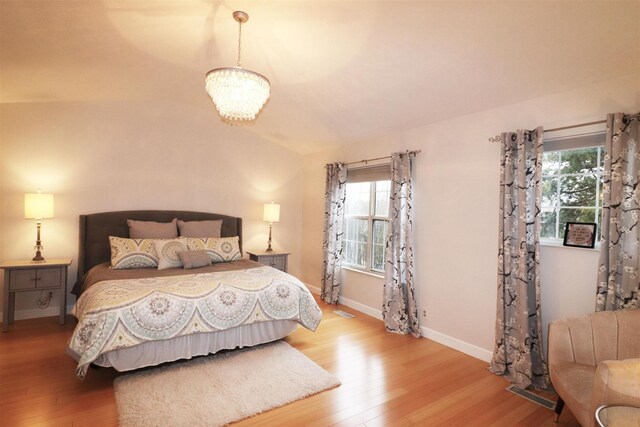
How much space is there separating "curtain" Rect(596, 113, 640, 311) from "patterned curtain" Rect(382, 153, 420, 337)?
1.68 m

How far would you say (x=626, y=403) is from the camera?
1456 mm

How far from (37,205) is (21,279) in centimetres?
78

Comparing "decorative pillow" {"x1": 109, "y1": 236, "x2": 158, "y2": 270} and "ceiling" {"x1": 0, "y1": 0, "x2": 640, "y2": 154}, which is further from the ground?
"ceiling" {"x1": 0, "y1": 0, "x2": 640, "y2": 154}

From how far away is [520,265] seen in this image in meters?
2.58

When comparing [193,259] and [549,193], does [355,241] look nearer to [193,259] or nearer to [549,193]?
[193,259]

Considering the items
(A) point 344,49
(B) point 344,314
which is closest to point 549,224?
(A) point 344,49

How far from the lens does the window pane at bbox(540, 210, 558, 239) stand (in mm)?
2621

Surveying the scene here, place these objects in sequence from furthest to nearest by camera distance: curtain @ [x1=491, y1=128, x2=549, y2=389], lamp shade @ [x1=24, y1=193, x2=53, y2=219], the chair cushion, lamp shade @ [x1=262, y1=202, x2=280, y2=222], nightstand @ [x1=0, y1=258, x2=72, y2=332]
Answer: lamp shade @ [x1=262, y1=202, x2=280, y2=222], lamp shade @ [x1=24, y1=193, x2=53, y2=219], nightstand @ [x1=0, y1=258, x2=72, y2=332], curtain @ [x1=491, y1=128, x2=549, y2=389], the chair cushion

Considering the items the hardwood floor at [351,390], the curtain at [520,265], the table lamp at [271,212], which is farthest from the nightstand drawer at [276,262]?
the curtain at [520,265]

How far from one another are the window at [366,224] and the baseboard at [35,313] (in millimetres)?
3726

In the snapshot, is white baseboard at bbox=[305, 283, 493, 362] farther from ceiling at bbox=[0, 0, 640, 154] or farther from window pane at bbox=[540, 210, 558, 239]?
ceiling at bbox=[0, 0, 640, 154]

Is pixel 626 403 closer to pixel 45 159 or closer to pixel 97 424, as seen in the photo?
pixel 97 424

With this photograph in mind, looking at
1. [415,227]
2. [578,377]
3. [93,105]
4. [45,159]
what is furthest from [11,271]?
[578,377]

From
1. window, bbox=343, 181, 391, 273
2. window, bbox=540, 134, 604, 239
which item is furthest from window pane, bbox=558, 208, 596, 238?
window, bbox=343, 181, 391, 273
